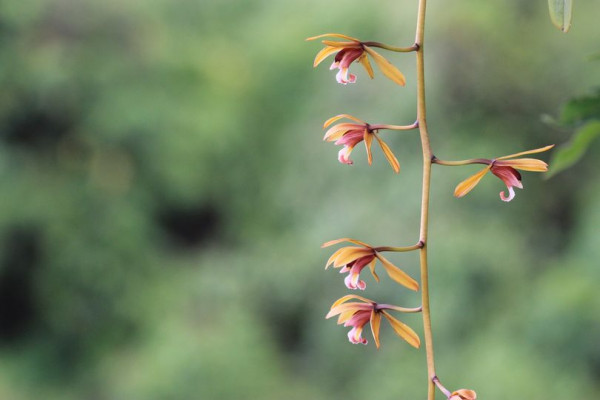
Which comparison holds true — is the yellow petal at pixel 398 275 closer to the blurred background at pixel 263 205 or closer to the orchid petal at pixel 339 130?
the orchid petal at pixel 339 130

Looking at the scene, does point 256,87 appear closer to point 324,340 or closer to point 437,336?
point 324,340

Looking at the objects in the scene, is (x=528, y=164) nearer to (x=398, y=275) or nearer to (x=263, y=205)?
(x=398, y=275)

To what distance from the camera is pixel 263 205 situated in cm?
268

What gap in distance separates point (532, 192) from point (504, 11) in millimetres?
485

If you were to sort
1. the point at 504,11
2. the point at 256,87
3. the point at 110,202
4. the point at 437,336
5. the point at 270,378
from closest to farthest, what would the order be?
the point at 437,336, the point at 504,11, the point at 270,378, the point at 110,202, the point at 256,87

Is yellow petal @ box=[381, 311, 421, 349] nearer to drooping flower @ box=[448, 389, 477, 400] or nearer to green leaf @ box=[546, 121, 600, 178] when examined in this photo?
drooping flower @ box=[448, 389, 477, 400]

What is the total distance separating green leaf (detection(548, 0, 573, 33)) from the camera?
1.20ft

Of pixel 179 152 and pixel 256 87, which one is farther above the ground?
pixel 256 87

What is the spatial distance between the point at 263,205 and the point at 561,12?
7.65 ft

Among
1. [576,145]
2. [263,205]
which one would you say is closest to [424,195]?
[576,145]

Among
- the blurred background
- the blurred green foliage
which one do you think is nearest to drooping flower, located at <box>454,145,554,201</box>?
the blurred green foliage

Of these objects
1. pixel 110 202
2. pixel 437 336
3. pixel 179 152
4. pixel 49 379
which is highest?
pixel 179 152

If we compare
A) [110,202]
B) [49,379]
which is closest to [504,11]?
[110,202]

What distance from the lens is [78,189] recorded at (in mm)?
2570
